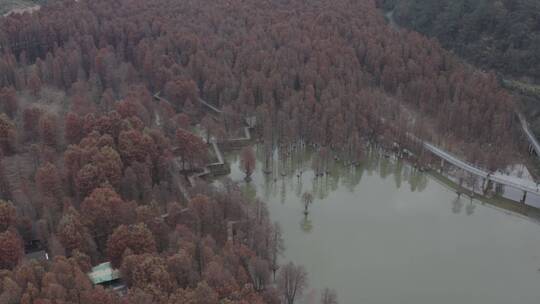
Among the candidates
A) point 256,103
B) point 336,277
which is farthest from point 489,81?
point 336,277

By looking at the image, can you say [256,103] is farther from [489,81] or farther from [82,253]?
[82,253]

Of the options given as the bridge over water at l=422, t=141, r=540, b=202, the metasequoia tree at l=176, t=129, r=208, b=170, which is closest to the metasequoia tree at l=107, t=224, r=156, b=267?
the metasequoia tree at l=176, t=129, r=208, b=170

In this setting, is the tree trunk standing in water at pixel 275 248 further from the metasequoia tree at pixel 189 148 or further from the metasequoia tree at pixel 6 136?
the metasequoia tree at pixel 6 136

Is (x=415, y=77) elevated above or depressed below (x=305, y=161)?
above

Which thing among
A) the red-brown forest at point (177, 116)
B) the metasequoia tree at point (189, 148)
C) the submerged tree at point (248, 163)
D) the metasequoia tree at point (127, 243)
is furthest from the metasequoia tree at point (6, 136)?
the submerged tree at point (248, 163)

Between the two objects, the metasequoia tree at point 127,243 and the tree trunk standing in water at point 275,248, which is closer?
the metasequoia tree at point 127,243

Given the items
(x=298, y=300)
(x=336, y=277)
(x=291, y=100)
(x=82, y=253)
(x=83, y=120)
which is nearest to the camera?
(x=82, y=253)
